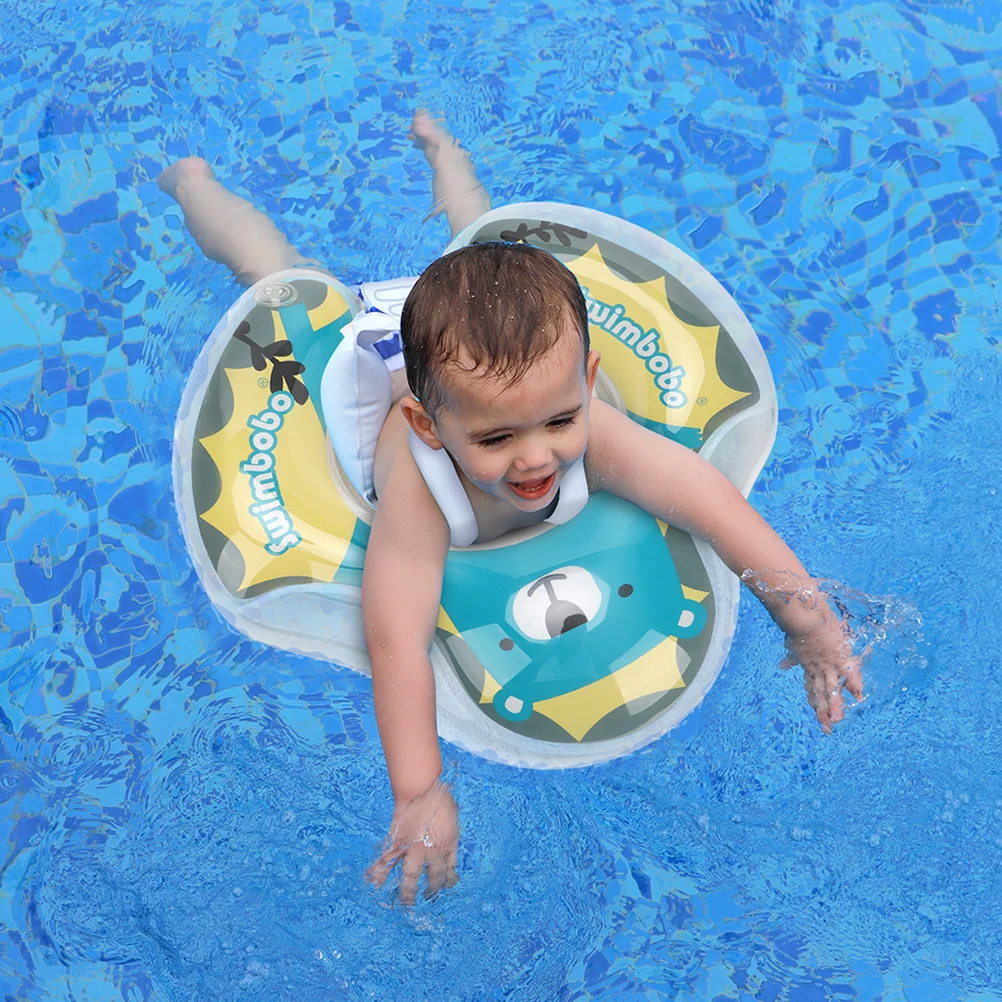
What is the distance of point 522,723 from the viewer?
2.49 meters

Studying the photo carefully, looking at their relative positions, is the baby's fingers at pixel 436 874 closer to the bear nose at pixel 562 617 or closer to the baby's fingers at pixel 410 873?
the baby's fingers at pixel 410 873

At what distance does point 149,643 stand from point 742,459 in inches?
57.5

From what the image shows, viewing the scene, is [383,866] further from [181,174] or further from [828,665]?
[181,174]

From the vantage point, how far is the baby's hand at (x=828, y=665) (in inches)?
95.1

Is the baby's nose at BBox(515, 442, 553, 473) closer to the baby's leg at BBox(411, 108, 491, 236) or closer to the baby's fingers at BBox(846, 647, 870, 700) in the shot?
the baby's fingers at BBox(846, 647, 870, 700)

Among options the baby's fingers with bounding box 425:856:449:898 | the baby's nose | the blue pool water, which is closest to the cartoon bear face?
the blue pool water

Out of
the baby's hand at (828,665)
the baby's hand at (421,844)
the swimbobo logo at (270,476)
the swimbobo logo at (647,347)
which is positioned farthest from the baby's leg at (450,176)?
the baby's hand at (421,844)

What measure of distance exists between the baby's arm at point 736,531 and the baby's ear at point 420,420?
1.25ft

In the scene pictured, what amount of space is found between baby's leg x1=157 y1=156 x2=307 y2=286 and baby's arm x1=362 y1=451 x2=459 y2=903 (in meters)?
1.04

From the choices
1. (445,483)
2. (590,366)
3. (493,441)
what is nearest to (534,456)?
(493,441)

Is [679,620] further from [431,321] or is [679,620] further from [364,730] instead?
[431,321]

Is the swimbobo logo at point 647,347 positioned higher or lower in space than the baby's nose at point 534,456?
lower

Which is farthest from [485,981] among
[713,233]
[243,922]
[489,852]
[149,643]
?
[713,233]

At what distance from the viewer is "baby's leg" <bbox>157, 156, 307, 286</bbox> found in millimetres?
3221
